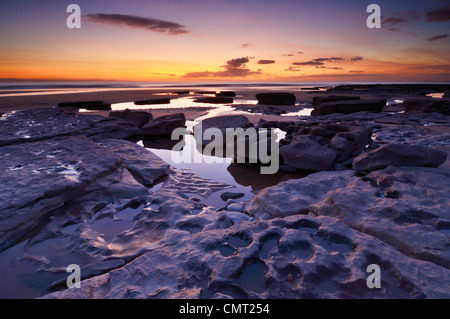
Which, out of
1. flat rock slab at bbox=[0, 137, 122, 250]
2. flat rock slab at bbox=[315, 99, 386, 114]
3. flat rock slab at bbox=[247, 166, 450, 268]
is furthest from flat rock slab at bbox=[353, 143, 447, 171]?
flat rock slab at bbox=[315, 99, 386, 114]

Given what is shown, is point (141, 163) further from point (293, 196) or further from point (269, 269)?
point (269, 269)

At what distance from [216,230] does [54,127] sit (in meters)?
5.88

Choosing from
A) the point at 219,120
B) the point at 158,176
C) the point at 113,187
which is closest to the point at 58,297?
the point at 113,187

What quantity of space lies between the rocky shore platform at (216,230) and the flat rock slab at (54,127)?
1252mm

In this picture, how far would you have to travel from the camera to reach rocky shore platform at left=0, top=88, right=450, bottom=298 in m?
1.62

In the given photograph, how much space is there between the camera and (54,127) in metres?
6.21

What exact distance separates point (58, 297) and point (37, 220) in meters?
1.49

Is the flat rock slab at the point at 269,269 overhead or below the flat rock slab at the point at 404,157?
below

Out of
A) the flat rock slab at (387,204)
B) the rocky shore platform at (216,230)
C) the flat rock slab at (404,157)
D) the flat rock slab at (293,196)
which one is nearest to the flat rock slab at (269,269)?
the rocky shore platform at (216,230)

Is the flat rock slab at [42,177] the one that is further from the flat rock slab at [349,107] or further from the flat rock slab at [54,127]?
the flat rock slab at [349,107]

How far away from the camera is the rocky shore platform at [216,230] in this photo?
1.62 m

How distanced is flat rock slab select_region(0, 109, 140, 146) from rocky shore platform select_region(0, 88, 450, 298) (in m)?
1.25

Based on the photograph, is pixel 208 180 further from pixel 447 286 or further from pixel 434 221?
pixel 447 286

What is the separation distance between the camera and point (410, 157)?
11.0ft
